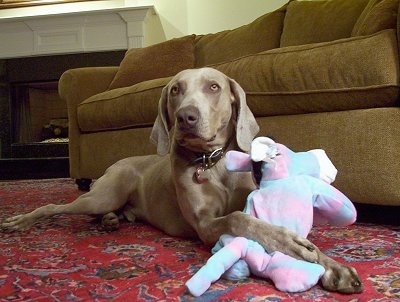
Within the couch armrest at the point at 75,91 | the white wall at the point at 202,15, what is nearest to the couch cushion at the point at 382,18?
the couch armrest at the point at 75,91

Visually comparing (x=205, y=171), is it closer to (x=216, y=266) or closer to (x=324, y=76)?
(x=216, y=266)

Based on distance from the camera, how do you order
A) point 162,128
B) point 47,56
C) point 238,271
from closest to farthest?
point 238,271 → point 162,128 → point 47,56

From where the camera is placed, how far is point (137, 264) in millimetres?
1388

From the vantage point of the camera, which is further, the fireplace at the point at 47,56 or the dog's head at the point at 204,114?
the fireplace at the point at 47,56

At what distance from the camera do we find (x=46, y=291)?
1.18 metres

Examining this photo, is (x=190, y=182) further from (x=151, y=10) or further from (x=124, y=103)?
(x=151, y=10)

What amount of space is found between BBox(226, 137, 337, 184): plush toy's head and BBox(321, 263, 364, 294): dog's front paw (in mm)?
308

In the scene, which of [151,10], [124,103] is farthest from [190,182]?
[151,10]

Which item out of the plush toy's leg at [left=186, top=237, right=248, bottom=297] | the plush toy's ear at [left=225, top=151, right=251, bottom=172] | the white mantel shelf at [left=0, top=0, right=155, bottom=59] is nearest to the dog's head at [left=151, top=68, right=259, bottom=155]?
the plush toy's ear at [left=225, top=151, right=251, bottom=172]

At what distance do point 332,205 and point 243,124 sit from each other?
1.57 feet

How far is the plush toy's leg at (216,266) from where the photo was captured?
1054mm

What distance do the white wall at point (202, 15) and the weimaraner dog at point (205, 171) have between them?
10.3 feet

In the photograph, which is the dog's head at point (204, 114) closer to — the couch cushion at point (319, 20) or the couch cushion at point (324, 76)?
the couch cushion at point (324, 76)

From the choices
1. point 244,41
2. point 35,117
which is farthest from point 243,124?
point 35,117
